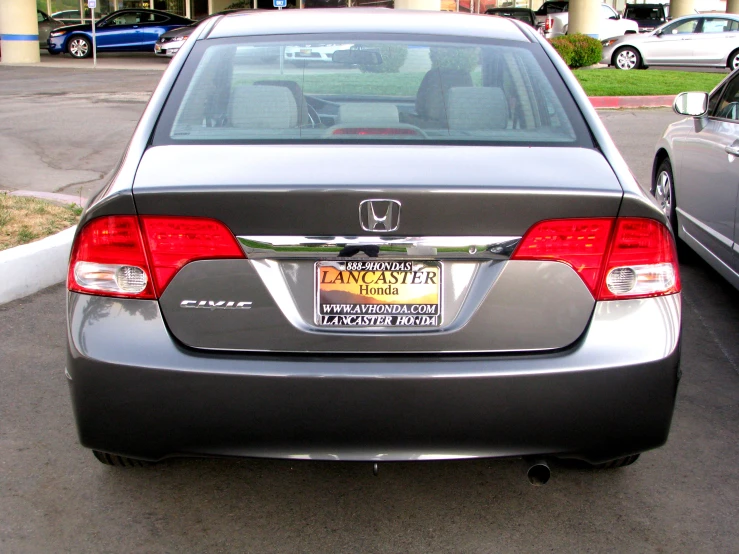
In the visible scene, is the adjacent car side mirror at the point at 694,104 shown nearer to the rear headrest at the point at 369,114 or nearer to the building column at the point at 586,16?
the rear headrest at the point at 369,114

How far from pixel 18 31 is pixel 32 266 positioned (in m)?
24.6

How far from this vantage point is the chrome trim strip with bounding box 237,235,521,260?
8.59 feet

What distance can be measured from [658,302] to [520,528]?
89cm

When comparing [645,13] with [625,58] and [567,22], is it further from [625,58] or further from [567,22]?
[625,58]

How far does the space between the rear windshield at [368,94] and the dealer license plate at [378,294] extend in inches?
24.2

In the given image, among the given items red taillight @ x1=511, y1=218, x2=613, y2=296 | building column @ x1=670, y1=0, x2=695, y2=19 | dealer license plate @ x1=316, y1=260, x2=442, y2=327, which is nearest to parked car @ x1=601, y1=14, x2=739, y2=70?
building column @ x1=670, y1=0, x2=695, y2=19

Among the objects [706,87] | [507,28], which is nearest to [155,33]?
[706,87]

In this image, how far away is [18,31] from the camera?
27.8 m

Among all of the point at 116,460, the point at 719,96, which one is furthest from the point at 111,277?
the point at 719,96

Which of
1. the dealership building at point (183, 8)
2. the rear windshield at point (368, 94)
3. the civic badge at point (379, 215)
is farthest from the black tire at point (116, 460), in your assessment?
the dealership building at point (183, 8)

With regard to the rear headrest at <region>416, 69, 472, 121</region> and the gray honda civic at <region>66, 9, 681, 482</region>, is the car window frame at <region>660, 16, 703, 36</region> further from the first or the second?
the gray honda civic at <region>66, 9, 681, 482</region>

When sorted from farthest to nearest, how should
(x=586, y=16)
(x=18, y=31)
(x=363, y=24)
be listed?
(x=18, y=31) < (x=586, y=16) < (x=363, y=24)

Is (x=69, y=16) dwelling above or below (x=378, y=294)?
above

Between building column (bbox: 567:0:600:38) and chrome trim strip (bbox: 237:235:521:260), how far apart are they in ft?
85.9
